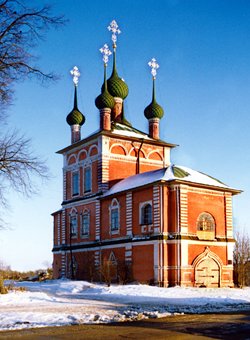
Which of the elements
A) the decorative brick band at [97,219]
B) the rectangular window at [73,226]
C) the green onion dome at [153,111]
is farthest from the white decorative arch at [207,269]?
the green onion dome at [153,111]

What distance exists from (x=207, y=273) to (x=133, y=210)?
5239mm

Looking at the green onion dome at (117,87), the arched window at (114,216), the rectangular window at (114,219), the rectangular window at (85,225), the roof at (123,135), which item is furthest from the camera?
the green onion dome at (117,87)

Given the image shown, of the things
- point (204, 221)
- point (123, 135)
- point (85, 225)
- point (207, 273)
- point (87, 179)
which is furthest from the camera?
point (87, 179)

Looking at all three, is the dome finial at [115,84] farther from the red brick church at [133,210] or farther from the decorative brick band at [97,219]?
the decorative brick band at [97,219]

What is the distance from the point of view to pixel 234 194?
29.3 meters

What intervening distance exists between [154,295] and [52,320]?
32.2ft

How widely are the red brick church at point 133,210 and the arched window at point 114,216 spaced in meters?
0.06

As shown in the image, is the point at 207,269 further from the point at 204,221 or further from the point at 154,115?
the point at 154,115

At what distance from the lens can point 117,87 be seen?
37062mm

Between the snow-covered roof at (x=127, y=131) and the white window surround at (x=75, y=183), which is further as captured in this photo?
the white window surround at (x=75, y=183)

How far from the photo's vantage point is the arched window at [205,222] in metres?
27.3

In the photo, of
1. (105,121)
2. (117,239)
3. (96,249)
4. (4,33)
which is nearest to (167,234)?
(117,239)

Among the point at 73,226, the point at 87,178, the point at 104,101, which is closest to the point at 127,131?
the point at 104,101

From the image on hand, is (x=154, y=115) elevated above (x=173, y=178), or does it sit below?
above
